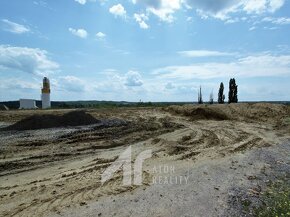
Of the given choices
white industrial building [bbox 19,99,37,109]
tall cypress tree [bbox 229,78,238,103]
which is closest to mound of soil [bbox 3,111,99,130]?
white industrial building [bbox 19,99,37,109]

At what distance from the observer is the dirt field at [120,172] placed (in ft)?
21.6

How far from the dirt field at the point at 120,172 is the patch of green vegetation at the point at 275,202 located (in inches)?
21.1

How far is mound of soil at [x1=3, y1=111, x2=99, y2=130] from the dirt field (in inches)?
3.7

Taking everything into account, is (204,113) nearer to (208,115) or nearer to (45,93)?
(208,115)

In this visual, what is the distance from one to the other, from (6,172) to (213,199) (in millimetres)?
5458

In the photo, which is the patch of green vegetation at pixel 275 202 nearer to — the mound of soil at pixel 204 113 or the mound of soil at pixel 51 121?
the mound of soil at pixel 51 121

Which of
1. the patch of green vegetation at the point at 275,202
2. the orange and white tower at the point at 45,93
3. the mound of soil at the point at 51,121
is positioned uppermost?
the orange and white tower at the point at 45,93

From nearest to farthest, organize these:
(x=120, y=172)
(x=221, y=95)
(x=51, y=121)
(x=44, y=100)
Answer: (x=120, y=172) < (x=51, y=121) < (x=44, y=100) < (x=221, y=95)

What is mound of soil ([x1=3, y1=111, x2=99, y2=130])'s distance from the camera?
657 inches

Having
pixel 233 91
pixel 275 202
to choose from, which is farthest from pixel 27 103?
pixel 275 202

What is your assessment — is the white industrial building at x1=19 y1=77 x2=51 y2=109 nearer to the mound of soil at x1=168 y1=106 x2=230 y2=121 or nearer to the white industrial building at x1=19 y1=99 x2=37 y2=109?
the white industrial building at x1=19 y1=99 x2=37 y2=109

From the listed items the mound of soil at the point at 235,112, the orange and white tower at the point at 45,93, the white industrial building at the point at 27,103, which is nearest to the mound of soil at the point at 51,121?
the mound of soil at the point at 235,112

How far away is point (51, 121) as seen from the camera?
17.6 metres

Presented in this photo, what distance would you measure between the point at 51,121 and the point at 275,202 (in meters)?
13.1
